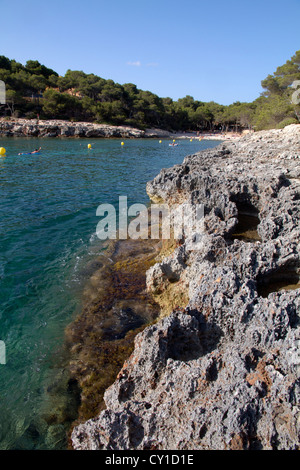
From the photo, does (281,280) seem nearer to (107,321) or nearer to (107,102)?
(107,321)

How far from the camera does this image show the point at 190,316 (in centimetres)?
465

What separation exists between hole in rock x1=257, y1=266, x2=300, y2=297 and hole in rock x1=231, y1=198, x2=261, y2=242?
2289 mm

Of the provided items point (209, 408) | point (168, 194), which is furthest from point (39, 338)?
point (168, 194)

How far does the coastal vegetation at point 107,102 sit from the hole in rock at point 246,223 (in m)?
35.2

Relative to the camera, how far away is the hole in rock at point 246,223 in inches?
342

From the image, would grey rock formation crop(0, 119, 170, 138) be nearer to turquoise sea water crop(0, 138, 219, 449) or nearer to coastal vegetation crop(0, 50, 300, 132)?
coastal vegetation crop(0, 50, 300, 132)

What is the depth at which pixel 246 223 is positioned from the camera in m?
9.98

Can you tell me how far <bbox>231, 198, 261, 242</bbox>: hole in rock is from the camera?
8.70 meters

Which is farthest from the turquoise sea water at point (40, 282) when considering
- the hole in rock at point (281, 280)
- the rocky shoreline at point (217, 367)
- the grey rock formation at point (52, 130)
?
the grey rock formation at point (52, 130)

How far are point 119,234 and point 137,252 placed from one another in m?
A: 2.14

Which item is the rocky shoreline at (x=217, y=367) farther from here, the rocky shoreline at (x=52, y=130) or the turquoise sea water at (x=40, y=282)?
the rocky shoreline at (x=52, y=130)
